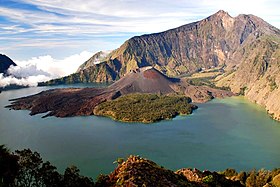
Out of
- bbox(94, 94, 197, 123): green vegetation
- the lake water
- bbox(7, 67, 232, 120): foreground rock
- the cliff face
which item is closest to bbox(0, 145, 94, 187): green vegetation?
the lake water

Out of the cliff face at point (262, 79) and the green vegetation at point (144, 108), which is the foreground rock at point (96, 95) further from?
the cliff face at point (262, 79)

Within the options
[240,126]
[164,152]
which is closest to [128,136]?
[164,152]

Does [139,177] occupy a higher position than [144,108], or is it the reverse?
[139,177]

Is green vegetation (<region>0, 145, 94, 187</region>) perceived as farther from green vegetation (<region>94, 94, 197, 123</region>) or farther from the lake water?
green vegetation (<region>94, 94, 197, 123</region>)

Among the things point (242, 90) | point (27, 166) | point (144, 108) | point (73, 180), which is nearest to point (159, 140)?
point (144, 108)

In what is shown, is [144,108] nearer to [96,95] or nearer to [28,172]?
[96,95]

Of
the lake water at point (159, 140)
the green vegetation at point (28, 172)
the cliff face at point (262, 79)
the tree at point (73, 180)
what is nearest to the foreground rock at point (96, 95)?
the lake water at point (159, 140)

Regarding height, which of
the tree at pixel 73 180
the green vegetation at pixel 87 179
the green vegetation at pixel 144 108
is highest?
the green vegetation at pixel 87 179
